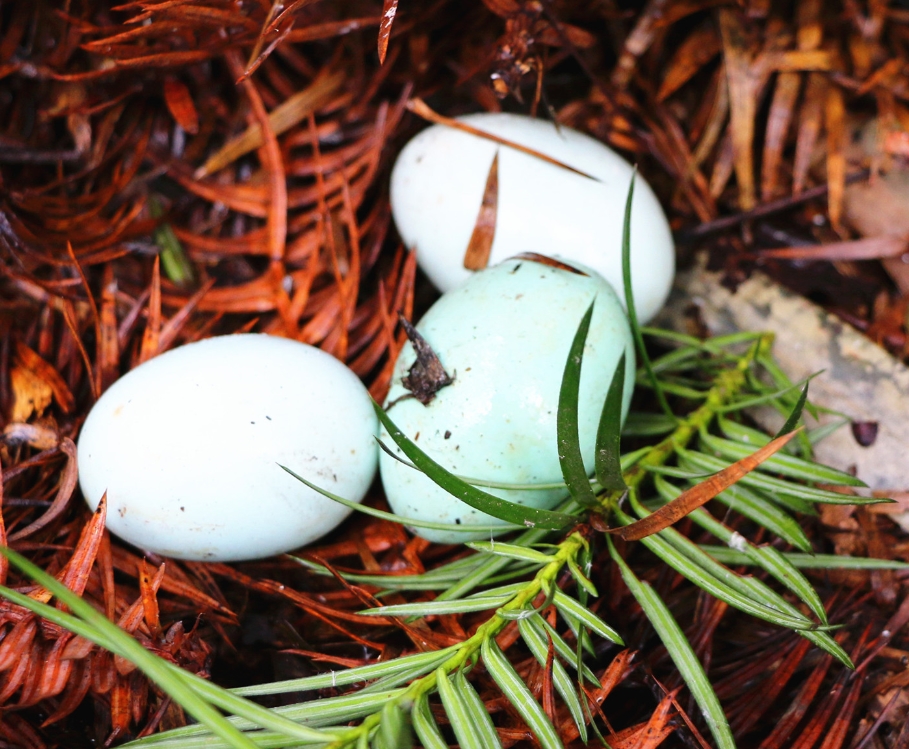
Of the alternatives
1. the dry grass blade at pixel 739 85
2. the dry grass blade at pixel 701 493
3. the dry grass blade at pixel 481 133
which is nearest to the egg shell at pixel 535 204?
the dry grass blade at pixel 481 133

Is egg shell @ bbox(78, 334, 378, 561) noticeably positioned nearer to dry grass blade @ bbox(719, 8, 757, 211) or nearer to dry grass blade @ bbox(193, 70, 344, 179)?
dry grass blade @ bbox(193, 70, 344, 179)

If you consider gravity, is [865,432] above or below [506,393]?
below

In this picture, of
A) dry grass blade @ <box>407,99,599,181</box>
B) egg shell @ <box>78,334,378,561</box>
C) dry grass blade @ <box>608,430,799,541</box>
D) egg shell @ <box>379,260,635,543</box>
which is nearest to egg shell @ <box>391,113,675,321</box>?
dry grass blade @ <box>407,99,599,181</box>

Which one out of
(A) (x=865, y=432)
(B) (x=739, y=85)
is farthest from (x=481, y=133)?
(A) (x=865, y=432)

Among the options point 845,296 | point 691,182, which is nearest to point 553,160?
point 691,182

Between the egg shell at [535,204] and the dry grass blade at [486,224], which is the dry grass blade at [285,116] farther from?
the dry grass blade at [486,224]

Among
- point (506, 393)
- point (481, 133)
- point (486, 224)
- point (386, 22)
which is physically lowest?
point (506, 393)

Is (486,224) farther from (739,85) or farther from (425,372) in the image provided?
(739,85)
